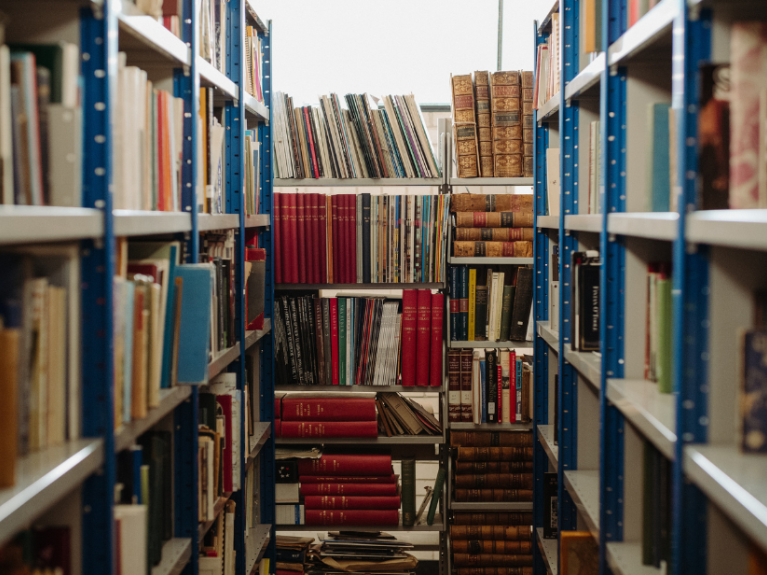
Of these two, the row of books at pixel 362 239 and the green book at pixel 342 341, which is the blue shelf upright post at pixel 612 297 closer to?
the row of books at pixel 362 239

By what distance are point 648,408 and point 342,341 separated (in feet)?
5.67

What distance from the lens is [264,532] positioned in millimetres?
2602

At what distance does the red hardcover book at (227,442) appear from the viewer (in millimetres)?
1855

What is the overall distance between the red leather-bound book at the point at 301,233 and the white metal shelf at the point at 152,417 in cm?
133

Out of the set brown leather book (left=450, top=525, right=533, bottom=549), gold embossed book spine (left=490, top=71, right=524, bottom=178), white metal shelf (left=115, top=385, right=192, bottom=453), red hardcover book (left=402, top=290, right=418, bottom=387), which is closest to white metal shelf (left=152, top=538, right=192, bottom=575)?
white metal shelf (left=115, top=385, right=192, bottom=453)

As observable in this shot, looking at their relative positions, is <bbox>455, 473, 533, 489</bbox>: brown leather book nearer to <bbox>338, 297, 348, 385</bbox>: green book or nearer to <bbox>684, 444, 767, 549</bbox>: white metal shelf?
<bbox>338, 297, 348, 385</bbox>: green book

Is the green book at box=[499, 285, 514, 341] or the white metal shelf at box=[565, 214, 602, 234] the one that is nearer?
the white metal shelf at box=[565, 214, 602, 234]

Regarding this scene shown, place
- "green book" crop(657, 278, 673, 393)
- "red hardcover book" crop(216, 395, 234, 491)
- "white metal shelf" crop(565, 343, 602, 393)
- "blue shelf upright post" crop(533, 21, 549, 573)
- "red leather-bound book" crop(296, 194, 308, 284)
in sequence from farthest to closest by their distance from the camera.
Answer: "red leather-bound book" crop(296, 194, 308, 284)
"blue shelf upright post" crop(533, 21, 549, 573)
"red hardcover book" crop(216, 395, 234, 491)
"white metal shelf" crop(565, 343, 602, 393)
"green book" crop(657, 278, 673, 393)

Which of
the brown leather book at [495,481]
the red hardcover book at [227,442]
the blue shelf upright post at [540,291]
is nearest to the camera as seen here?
the red hardcover book at [227,442]

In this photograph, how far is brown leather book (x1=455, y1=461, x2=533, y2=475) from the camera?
292 centimetres

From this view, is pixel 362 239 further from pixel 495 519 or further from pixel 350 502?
pixel 495 519

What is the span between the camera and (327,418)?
2.87 metres

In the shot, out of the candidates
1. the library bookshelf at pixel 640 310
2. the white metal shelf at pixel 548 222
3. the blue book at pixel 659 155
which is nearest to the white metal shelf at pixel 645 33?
the library bookshelf at pixel 640 310

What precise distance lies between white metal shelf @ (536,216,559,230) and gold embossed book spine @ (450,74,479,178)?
442 mm
